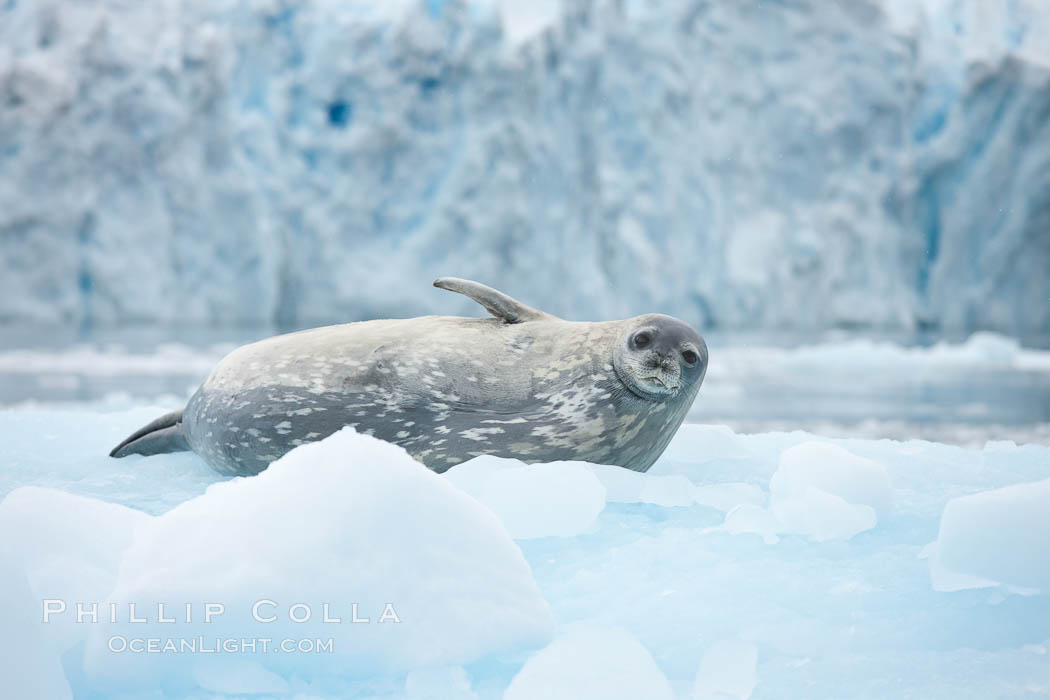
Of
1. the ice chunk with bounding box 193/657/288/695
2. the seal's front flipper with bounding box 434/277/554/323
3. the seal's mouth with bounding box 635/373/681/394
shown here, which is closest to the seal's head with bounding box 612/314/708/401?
the seal's mouth with bounding box 635/373/681/394

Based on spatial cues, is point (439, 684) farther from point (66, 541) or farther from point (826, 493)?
point (826, 493)

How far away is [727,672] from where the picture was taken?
1.32m

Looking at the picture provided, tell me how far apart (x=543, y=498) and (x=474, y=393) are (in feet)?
1.62

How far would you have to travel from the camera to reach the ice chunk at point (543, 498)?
6.16 ft

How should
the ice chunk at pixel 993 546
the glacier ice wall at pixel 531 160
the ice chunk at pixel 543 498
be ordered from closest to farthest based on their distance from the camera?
1. the ice chunk at pixel 993 546
2. the ice chunk at pixel 543 498
3. the glacier ice wall at pixel 531 160

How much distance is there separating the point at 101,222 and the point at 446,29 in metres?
6.57

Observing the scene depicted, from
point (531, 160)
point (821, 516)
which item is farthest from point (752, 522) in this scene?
point (531, 160)

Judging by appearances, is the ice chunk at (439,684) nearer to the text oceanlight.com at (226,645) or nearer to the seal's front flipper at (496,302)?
the text oceanlight.com at (226,645)

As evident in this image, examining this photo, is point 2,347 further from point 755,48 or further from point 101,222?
point 755,48

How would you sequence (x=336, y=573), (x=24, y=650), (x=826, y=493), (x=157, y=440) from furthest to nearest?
1. (x=157, y=440)
2. (x=826, y=493)
3. (x=336, y=573)
4. (x=24, y=650)

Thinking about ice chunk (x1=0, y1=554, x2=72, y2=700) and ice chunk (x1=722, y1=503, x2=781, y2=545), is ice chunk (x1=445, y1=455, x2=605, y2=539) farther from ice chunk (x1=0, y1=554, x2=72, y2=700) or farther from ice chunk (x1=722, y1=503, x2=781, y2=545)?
ice chunk (x1=0, y1=554, x2=72, y2=700)

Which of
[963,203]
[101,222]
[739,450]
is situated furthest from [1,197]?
[963,203]

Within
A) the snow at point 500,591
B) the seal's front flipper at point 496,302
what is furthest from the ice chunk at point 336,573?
the seal's front flipper at point 496,302

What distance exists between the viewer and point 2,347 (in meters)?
11.6
